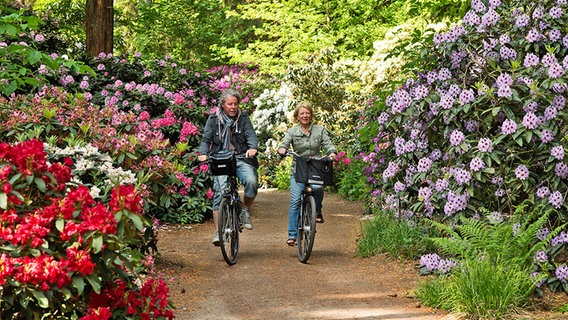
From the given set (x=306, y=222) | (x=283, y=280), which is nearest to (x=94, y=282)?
(x=283, y=280)

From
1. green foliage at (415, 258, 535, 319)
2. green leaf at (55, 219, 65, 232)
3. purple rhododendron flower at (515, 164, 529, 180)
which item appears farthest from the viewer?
purple rhododendron flower at (515, 164, 529, 180)

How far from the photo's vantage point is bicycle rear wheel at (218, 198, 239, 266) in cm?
834

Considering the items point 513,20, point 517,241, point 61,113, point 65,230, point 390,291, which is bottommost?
point 390,291

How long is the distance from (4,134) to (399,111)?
11.8 feet

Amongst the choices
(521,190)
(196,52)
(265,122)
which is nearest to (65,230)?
(521,190)

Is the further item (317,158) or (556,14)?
(317,158)

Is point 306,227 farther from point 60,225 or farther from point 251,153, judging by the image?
point 60,225

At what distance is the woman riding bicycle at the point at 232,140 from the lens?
8672 millimetres

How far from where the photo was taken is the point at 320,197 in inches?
356

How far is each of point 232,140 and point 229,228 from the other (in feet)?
3.22

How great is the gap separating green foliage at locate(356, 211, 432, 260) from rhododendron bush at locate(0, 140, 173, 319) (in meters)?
4.32

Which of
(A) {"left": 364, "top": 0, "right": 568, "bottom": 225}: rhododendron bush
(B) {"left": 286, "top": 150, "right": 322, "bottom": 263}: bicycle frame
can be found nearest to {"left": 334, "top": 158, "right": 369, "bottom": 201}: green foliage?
(B) {"left": 286, "top": 150, "right": 322, "bottom": 263}: bicycle frame

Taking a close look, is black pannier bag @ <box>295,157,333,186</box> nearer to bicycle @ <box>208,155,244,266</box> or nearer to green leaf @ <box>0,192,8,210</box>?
bicycle @ <box>208,155,244,266</box>

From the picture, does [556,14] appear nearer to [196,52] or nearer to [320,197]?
[320,197]
